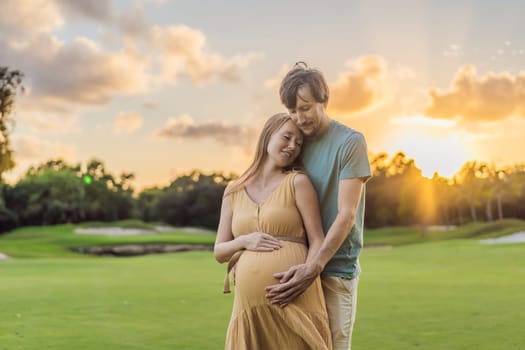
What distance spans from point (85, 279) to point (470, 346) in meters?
13.4

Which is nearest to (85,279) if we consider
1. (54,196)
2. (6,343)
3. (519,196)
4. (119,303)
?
(119,303)

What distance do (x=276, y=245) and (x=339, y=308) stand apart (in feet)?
2.07

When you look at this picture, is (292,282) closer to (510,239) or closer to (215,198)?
(510,239)

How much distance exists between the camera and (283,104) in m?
4.25

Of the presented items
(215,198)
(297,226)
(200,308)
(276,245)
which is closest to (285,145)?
(297,226)

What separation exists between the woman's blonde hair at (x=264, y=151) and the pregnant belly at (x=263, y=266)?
1.45ft

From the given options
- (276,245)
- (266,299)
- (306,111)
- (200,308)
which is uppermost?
(306,111)

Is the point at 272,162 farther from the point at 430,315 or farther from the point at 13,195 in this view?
the point at 13,195

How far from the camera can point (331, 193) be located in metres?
4.29

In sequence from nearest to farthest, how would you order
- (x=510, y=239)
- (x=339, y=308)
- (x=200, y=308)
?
(x=339, y=308) < (x=200, y=308) < (x=510, y=239)

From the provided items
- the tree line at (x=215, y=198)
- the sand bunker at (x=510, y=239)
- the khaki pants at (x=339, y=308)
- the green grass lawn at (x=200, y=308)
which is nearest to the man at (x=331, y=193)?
the khaki pants at (x=339, y=308)

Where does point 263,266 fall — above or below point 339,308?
above

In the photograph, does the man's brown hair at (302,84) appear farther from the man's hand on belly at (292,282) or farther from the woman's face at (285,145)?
the man's hand on belly at (292,282)

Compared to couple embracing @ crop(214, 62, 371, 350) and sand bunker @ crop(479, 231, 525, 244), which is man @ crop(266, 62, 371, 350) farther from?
sand bunker @ crop(479, 231, 525, 244)
